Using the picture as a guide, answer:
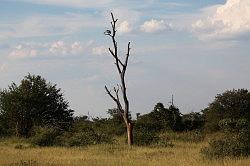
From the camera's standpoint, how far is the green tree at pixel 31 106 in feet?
138

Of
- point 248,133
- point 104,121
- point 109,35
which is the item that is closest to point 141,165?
point 248,133

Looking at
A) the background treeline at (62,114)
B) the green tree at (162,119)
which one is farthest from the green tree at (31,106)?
the green tree at (162,119)

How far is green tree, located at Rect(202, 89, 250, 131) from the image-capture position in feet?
141

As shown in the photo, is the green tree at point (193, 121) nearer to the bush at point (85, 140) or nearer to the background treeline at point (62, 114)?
the background treeline at point (62, 114)

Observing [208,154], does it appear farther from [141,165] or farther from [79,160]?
[79,160]

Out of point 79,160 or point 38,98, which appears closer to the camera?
point 79,160

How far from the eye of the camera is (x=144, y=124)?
153 ft

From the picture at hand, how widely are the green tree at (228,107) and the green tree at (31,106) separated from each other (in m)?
12.2

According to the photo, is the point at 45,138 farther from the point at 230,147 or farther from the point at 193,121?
the point at 193,121

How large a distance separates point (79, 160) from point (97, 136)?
11.6 metres

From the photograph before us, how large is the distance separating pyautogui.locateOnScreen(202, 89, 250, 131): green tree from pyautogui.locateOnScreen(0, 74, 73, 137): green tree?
12.2 meters

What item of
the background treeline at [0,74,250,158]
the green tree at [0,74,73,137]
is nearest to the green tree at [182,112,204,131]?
the background treeline at [0,74,250,158]

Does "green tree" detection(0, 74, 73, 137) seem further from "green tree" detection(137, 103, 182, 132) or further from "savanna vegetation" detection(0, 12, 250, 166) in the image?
"green tree" detection(137, 103, 182, 132)

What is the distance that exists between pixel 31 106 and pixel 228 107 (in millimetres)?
16188
